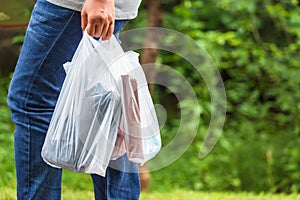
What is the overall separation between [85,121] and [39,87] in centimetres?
20

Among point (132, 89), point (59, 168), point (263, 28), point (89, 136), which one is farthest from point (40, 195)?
point (263, 28)

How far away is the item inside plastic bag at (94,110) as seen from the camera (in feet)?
7.85

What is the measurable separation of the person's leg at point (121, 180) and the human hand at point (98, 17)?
44 centimetres

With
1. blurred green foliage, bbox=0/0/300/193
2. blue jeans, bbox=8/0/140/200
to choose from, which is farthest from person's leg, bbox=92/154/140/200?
blurred green foliage, bbox=0/0/300/193

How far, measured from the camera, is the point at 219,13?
741 centimetres

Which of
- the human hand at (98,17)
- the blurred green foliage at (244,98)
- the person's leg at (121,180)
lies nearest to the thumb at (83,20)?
the human hand at (98,17)

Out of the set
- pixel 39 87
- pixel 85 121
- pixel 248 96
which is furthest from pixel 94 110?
pixel 248 96

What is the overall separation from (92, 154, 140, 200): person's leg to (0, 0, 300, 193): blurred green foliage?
3669 mm

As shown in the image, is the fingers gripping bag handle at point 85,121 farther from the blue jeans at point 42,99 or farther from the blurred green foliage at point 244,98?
the blurred green foliage at point 244,98

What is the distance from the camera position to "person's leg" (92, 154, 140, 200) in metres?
2.55

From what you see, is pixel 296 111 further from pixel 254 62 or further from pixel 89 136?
pixel 89 136

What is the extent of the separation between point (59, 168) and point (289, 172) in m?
4.61

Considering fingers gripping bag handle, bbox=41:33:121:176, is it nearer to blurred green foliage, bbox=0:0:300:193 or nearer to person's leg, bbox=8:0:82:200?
person's leg, bbox=8:0:82:200

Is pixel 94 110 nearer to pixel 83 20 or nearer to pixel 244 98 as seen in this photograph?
pixel 83 20
